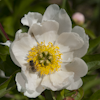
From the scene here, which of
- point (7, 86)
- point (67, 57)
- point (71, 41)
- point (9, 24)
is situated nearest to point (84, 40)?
point (71, 41)

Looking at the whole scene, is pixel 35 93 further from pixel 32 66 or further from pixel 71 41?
pixel 71 41

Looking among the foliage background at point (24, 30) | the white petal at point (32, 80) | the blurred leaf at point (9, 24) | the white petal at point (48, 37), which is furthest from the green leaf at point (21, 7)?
the white petal at point (32, 80)

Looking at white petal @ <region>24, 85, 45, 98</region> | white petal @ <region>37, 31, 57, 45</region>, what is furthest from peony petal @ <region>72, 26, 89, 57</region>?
white petal @ <region>24, 85, 45, 98</region>

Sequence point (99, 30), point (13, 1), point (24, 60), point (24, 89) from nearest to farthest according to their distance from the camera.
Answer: point (24, 89) → point (24, 60) → point (13, 1) → point (99, 30)

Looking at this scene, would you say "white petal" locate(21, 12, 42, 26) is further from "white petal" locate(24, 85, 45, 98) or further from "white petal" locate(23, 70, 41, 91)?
"white petal" locate(24, 85, 45, 98)

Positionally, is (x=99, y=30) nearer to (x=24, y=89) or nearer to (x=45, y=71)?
(x=45, y=71)

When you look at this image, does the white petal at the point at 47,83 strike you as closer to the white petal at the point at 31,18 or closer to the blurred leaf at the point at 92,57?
the blurred leaf at the point at 92,57

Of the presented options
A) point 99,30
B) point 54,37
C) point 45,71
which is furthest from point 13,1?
point 99,30

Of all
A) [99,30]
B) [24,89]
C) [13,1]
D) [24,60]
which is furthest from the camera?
[99,30]
